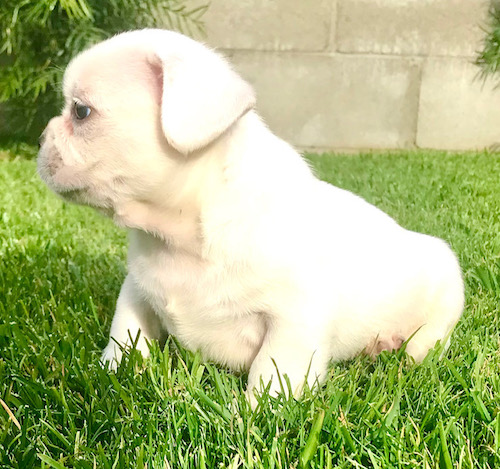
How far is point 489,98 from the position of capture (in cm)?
696

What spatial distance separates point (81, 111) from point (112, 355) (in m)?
0.69

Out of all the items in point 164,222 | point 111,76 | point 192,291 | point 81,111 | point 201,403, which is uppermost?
point 111,76

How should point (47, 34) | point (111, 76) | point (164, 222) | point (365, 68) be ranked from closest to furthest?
point (111, 76) < point (164, 222) < point (47, 34) < point (365, 68)

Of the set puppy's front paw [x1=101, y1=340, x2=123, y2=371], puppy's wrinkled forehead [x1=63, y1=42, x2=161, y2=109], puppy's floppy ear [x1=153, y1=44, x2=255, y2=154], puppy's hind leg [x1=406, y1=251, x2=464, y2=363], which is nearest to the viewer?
puppy's floppy ear [x1=153, y1=44, x2=255, y2=154]

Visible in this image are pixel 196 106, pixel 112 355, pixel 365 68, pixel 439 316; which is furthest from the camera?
pixel 365 68

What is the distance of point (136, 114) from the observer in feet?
5.54

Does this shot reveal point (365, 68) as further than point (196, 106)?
Yes

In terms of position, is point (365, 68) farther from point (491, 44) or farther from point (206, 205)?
point (206, 205)

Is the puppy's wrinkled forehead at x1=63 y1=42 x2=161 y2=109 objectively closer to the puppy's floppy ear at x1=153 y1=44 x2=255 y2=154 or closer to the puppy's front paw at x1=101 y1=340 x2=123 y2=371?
the puppy's floppy ear at x1=153 y1=44 x2=255 y2=154

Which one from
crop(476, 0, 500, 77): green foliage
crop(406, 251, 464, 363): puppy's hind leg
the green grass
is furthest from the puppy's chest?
crop(476, 0, 500, 77): green foliage

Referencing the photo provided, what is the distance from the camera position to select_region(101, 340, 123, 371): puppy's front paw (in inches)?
73.1

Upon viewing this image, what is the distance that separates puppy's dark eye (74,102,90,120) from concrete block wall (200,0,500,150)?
5188mm

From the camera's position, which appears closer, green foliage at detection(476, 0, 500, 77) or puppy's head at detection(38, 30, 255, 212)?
puppy's head at detection(38, 30, 255, 212)

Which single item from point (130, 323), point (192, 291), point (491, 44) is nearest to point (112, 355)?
point (130, 323)
